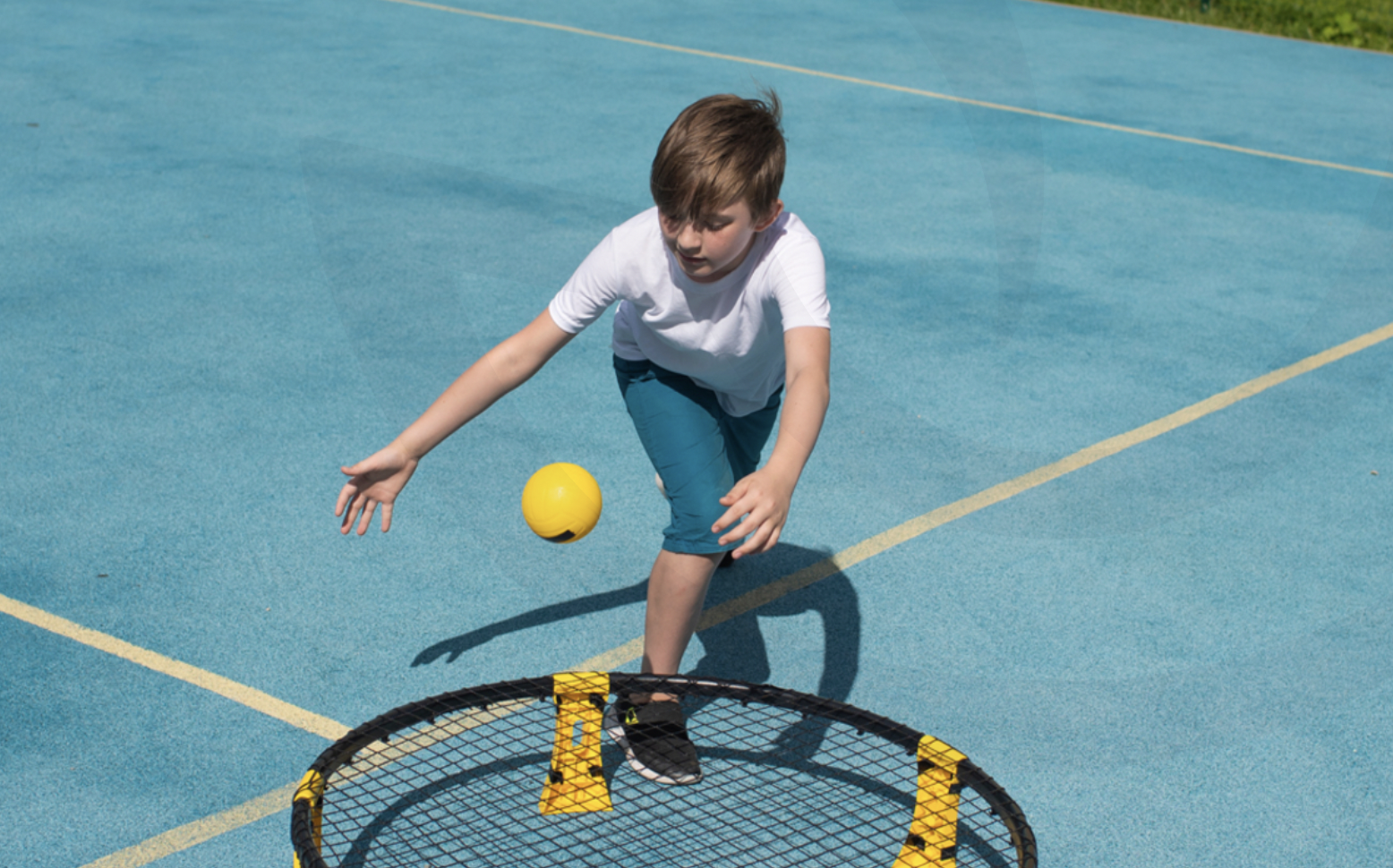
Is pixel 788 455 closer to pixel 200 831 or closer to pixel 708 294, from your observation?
pixel 708 294

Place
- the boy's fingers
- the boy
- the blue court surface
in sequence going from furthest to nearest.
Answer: the blue court surface < the boy's fingers < the boy

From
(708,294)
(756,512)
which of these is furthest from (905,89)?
(756,512)

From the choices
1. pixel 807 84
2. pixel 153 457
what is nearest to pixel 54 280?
pixel 153 457

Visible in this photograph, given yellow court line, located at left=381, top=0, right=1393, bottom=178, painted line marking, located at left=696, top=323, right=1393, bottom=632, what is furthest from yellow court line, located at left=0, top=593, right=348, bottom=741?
yellow court line, located at left=381, top=0, right=1393, bottom=178

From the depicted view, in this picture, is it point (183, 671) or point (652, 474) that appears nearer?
point (183, 671)

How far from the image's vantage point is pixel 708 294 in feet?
9.88

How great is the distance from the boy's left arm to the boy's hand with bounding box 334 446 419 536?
77 centimetres

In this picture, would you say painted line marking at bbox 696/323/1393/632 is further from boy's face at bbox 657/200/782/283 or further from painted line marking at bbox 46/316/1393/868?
boy's face at bbox 657/200/782/283

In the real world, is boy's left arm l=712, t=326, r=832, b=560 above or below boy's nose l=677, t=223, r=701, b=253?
below

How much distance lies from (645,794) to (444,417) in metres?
0.92

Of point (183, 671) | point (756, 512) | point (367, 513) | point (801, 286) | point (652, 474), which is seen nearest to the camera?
point (756, 512)

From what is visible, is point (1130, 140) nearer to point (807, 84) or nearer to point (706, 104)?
point (807, 84)

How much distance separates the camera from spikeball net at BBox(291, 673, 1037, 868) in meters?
2.68

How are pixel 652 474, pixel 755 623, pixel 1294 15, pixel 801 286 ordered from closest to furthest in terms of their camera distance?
pixel 801 286, pixel 755 623, pixel 652 474, pixel 1294 15
